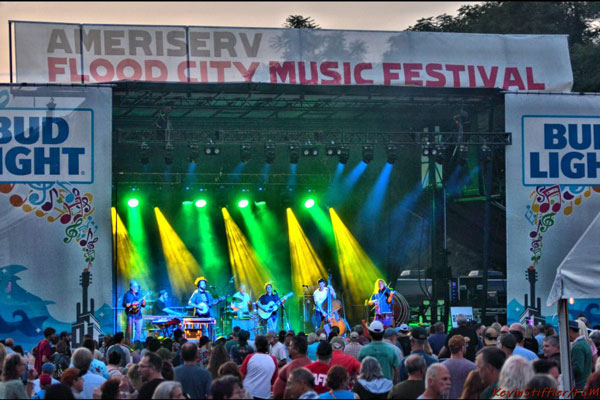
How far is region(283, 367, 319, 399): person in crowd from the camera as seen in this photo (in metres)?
7.17

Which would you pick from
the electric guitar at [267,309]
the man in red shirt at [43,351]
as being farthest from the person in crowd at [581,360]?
the electric guitar at [267,309]

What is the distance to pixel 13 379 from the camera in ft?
25.2

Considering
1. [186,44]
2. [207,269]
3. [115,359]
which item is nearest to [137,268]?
[207,269]

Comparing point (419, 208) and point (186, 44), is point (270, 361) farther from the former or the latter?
point (419, 208)

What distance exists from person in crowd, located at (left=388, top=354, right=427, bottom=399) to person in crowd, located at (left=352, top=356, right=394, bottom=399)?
58 cm

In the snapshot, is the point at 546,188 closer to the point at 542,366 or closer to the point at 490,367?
the point at 490,367

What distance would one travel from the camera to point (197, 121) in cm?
2261

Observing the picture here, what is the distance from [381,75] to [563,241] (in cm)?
480

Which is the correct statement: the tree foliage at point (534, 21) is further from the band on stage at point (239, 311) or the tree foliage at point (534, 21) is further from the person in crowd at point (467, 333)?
the person in crowd at point (467, 333)

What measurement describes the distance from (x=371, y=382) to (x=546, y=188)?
→ 1229cm

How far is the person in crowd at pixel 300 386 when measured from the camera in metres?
7.17

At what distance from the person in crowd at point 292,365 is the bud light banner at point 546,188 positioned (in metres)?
10.8

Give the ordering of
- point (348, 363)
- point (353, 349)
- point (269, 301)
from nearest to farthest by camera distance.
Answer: point (348, 363)
point (353, 349)
point (269, 301)

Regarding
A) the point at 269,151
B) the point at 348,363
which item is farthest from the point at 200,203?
the point at 348,363
